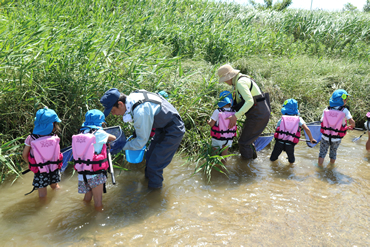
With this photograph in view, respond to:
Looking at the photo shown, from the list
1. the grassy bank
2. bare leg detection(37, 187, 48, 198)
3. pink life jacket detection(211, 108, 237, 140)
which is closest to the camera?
bare leg detection(37, 187, 48, 198)

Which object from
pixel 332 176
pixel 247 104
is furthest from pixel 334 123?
pixel 247 104

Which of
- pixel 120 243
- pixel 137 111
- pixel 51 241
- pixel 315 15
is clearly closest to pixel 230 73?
pixel 137 111

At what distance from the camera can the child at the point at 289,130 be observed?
174 inches

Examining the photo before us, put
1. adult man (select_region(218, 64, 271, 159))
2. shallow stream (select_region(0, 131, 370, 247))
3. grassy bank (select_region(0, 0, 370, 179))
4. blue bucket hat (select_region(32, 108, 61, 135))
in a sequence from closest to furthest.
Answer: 1. shallow stream (select_region(0, 131, 370, 247))
2. blue bucket hat (select_region(32, 108, 61, 135))
3. grassy bank (select_region(0, 0, 370, 179))
4. adult man (select_region(218, 64, 271, 159))

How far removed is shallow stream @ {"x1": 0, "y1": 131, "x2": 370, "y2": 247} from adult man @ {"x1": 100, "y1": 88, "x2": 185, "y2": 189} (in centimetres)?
43

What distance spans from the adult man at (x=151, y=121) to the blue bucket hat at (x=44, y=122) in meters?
0.64

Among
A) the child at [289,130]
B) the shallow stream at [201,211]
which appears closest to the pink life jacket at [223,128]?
the shallow stream at [201,211]

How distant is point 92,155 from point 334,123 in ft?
12.6

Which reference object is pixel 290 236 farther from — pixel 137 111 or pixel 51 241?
pixel 51 241

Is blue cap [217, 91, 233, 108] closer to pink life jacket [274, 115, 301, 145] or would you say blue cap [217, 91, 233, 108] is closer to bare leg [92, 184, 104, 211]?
pink life jacket [274, 115, 301, 145]

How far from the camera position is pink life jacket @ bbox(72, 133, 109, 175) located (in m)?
3.01

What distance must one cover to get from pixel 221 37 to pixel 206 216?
5466 mm

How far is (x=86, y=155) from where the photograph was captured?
303 centimetres

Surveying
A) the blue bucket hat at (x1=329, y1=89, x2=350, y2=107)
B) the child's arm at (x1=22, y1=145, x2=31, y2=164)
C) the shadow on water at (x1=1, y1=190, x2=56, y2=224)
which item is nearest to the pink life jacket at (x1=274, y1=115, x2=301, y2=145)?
the blue bucket hat at (x1=329, y1=89, x2=350, y2=107)
